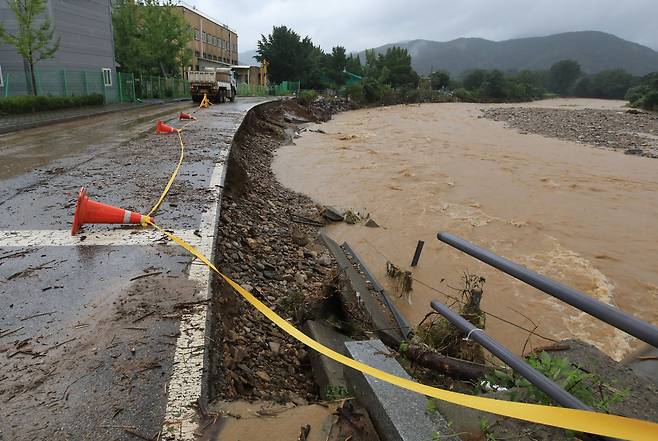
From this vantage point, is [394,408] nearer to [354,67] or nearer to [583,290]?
[583,290]

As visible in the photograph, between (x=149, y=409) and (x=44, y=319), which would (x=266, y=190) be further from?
(x=149, y=409)

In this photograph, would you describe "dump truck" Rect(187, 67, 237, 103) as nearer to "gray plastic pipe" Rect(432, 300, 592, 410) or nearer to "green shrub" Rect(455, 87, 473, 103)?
"gray plastic pipe" Rect(432, 300, 592, 410)

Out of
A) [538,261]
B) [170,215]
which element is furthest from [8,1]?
[538,261]

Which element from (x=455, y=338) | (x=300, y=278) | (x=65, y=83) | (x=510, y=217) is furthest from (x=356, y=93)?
(x=455, y=338)

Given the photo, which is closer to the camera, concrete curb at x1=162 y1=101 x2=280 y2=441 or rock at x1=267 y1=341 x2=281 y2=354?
concrete curb at x1=162 y1=101 x2=280 y2=441

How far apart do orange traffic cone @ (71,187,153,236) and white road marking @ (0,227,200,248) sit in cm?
13

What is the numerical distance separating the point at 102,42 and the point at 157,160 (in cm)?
2226

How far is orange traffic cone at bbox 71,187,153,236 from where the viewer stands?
4.34m

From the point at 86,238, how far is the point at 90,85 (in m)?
23.1

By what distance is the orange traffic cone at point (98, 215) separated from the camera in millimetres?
4336

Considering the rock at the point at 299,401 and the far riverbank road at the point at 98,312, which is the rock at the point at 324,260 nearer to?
the far riverbank road at the point at 98,312

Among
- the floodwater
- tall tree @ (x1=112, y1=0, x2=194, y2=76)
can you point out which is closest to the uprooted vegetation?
the floodwater

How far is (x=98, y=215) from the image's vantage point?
449cm

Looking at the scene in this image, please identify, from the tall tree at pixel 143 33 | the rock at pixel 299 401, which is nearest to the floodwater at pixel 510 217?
the rock at pixel 299 401
